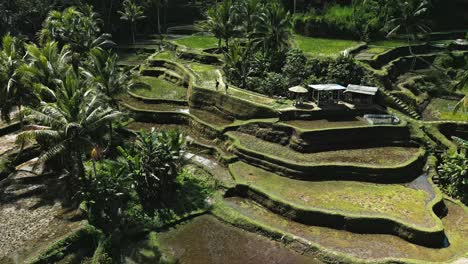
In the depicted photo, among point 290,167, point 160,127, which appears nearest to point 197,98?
point 160,127

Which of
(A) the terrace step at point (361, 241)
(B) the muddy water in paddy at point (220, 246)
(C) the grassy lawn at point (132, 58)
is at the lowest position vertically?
(B) the muddy water in paddy at point (220, 246)

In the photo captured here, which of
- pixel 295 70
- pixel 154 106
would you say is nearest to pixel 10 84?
pixel 154 106

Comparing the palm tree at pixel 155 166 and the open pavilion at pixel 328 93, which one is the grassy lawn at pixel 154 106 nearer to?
the palm tree at pixel 155 166

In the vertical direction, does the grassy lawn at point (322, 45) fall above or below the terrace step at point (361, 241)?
above

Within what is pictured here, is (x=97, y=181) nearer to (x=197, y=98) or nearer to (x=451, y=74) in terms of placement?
(x=197, y=98)

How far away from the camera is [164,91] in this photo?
145ft

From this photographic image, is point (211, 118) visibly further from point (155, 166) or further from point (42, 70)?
point (42, 70)

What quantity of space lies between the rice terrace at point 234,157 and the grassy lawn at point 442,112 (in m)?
0.21

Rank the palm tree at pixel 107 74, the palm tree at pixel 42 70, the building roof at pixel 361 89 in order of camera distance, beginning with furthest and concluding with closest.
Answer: the building roof at pixel 361 89 → the palm tree at pixel 107 74 → the palm tree at pixel 42 70

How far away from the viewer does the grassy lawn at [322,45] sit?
158 ft

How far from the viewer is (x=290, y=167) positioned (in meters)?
28.6

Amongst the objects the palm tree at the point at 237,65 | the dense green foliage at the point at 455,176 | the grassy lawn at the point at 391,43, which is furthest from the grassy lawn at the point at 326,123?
the grassy lawn at the point at 391,43

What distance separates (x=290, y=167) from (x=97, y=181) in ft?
41.5

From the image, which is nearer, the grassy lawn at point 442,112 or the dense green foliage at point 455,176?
the dense green foliage at point 455,176
